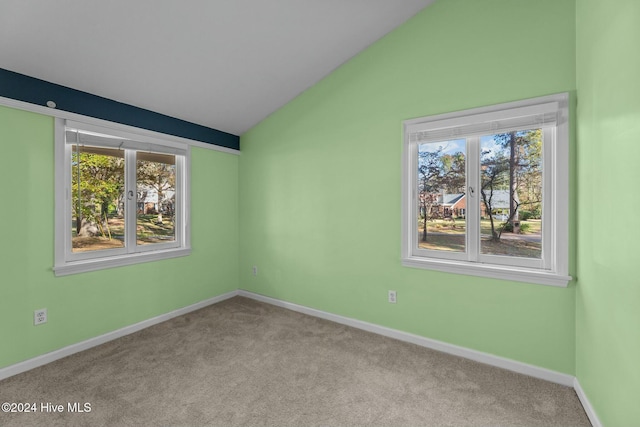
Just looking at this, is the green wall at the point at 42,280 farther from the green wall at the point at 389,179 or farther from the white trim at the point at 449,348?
the white trim at the point at 449,348

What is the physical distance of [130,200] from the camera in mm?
3020

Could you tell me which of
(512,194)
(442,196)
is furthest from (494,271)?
(442,196)

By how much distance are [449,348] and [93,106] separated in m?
3.74

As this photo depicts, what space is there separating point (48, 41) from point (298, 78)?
78.5 inches

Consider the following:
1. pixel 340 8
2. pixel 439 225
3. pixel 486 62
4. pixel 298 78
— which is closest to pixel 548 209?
pixel 439 225

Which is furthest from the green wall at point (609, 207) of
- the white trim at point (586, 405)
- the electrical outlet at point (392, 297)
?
the electrical outlet at point (392, 297)

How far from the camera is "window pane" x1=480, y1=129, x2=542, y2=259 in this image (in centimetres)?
229

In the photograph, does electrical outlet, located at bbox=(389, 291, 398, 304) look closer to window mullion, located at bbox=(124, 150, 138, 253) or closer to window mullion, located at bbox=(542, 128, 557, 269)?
window mullion, located at bbox=(542, 128, 557, 269)

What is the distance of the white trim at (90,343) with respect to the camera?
7.14 feet

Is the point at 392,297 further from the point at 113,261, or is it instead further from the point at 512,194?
the point at 113,261

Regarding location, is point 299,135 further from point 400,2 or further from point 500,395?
point 500,395

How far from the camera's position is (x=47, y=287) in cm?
236

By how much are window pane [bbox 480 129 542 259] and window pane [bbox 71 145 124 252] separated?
11.2 feet

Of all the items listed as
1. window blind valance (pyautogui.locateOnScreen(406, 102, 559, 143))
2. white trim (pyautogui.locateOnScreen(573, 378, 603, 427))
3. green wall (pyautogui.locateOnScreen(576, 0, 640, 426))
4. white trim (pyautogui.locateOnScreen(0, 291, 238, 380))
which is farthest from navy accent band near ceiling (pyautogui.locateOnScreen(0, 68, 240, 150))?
white trim (pyautogui.locateOnScreen(573, 378, 603, 427))
